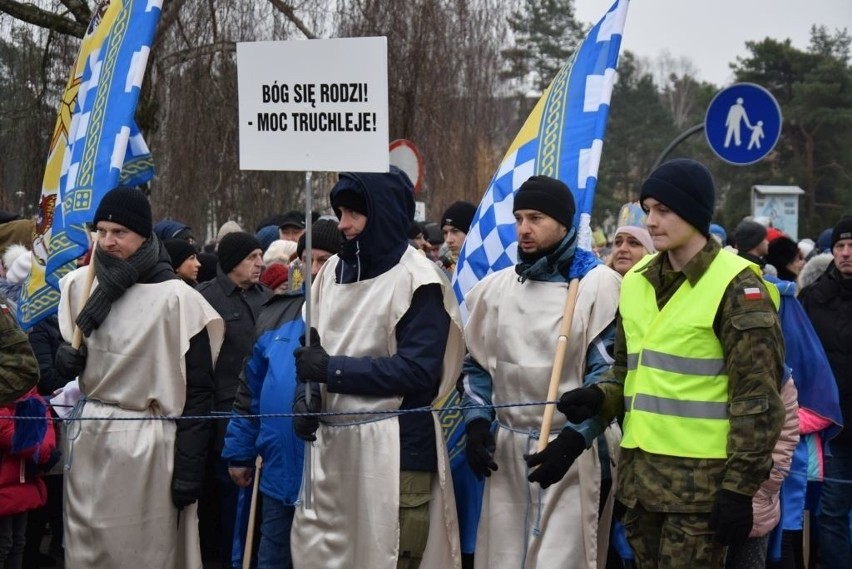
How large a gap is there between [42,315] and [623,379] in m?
3.21

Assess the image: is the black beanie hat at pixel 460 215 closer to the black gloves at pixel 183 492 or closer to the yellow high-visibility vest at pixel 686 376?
the black gloves at pixel 183 492

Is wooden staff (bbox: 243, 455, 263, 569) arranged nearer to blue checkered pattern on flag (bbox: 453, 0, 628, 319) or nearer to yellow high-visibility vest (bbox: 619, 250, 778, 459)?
blue checkered pattern on flag (bbox: 453, 0, 628, 319)

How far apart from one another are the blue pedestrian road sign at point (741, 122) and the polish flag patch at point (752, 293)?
7.55m

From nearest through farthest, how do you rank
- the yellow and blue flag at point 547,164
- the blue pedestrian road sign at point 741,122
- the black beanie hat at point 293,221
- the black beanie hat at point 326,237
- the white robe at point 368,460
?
the white robe at point 368,460 → the yellow and blue flag at point 547,164 → the black beanie hat at point 326,237 → the black beanie hat at point 293,221 → the blue pedestrian road sign at point 741,122

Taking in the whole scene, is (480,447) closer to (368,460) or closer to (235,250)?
(368,460)

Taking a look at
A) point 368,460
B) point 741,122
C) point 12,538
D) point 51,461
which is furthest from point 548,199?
point 741,122

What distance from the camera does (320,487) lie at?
515 cm

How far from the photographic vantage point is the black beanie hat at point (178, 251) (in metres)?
7.53

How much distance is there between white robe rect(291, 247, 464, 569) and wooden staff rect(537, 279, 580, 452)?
462 mm

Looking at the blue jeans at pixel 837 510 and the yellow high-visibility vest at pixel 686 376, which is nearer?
the yellow high-visibility vest at pixel 686 376

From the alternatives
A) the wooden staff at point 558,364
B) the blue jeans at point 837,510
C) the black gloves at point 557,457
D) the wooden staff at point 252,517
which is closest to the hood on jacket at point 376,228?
the wooden staff at point 558,364

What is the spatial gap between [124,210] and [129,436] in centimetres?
105

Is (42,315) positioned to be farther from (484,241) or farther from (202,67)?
(202,67)

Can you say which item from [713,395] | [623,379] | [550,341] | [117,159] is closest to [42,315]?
[117,159]
